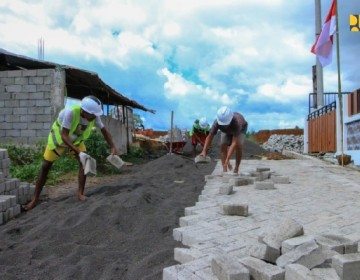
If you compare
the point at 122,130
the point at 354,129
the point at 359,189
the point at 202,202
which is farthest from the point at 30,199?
the point at 122,130

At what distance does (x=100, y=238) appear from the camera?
3881mm

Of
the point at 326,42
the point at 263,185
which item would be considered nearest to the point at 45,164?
the point at 263,185

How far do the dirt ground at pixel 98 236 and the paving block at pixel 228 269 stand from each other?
1.71ft

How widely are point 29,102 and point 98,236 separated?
8757mm

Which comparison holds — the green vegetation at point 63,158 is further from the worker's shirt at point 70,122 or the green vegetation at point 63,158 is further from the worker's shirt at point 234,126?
the worker's shirt at point 234,126

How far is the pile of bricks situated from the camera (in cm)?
500

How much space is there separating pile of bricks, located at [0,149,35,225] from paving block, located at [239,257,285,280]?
141 inches

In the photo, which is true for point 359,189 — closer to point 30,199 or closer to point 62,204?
point 62,204

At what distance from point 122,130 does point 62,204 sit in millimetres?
11791

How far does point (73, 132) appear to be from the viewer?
548 cm

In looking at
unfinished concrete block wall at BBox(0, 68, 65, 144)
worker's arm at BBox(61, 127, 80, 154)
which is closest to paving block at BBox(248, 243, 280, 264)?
worker's arm at BBox(61, 127, 80, 154)

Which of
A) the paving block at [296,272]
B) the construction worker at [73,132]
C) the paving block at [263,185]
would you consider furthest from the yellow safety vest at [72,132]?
the paving block at [296,272]

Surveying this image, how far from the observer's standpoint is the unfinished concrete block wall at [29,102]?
11.5 m

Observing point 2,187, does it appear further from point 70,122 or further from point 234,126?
point 234,126
